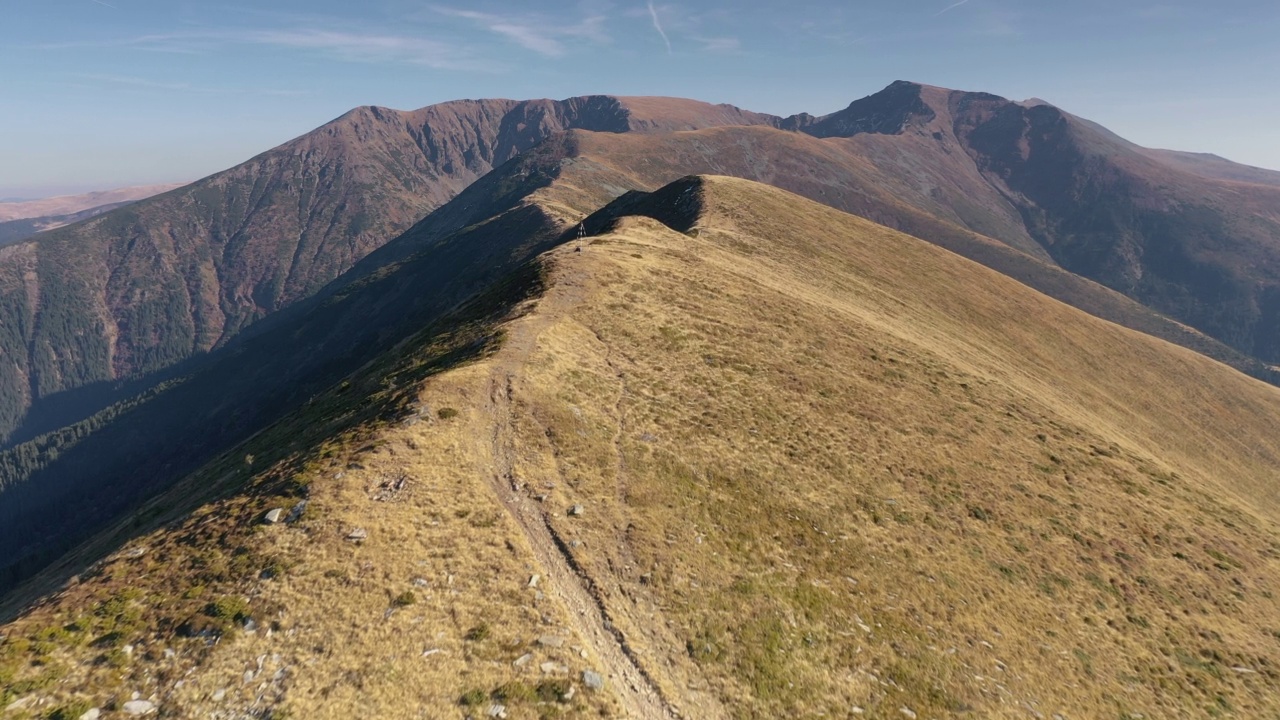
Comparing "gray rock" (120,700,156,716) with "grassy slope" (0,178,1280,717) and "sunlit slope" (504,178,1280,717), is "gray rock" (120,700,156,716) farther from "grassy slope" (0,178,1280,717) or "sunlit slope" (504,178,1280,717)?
"sunlit slope" (504,178,1280,717)

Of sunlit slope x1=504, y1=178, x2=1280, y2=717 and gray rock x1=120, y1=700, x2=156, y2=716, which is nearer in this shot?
gray rock x1=120, y1=700, x2=156, y2=716

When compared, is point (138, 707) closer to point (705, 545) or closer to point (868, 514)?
point (705, 545)

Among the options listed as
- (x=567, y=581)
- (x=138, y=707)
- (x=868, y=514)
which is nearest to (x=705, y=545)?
(x=567, y=581)

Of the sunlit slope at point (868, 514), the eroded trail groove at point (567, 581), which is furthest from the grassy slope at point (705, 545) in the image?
the eroded trail groove at point (567, 581)

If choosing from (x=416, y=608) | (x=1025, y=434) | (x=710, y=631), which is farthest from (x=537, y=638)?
(x=1025, y=434)

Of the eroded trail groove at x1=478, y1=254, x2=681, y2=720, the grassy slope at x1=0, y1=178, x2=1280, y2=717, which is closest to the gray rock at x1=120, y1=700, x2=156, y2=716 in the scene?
the grassy slope at x1=0, y1=178, x2=1280, y2=717

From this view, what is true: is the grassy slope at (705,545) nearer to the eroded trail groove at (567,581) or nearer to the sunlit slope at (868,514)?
the sunlit slope at (868,514)

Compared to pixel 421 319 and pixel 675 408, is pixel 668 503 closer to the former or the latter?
pixel 675 408
